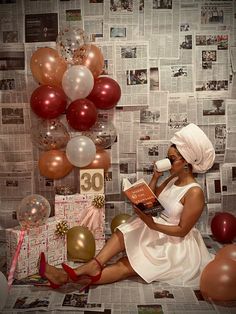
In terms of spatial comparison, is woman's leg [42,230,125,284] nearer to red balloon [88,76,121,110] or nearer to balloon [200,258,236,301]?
balloon [200,258,236,301]

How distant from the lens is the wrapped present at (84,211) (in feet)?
8.27

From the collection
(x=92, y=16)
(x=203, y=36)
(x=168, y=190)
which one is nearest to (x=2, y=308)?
(x=168, y=190)

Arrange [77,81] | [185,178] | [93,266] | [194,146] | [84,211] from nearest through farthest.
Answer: [93,266] < [194,146] < [185,178] < [77,81] < [84,211]

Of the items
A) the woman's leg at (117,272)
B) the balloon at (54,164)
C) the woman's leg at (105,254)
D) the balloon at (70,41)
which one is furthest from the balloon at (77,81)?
the woman's leg at (117,272)

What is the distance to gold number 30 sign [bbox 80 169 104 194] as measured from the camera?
2596 millimetres

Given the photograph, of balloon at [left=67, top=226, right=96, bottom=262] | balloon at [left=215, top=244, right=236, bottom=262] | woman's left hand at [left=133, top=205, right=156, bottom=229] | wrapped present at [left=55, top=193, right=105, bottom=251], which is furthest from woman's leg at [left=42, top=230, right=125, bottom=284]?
balloon at [left=215, top=244, right=236, bottom=262]

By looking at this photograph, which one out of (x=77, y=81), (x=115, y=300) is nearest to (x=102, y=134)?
(x=77, y=81)

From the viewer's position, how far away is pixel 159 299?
76.1 inches

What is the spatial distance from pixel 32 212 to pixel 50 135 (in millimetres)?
577

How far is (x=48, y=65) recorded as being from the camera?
2516 mm

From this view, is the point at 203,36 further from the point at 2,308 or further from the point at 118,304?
the point at 2,308

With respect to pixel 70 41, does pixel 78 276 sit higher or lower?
lower

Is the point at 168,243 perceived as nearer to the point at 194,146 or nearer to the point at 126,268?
the point at 126,268

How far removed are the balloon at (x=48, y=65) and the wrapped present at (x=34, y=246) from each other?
91 cm
